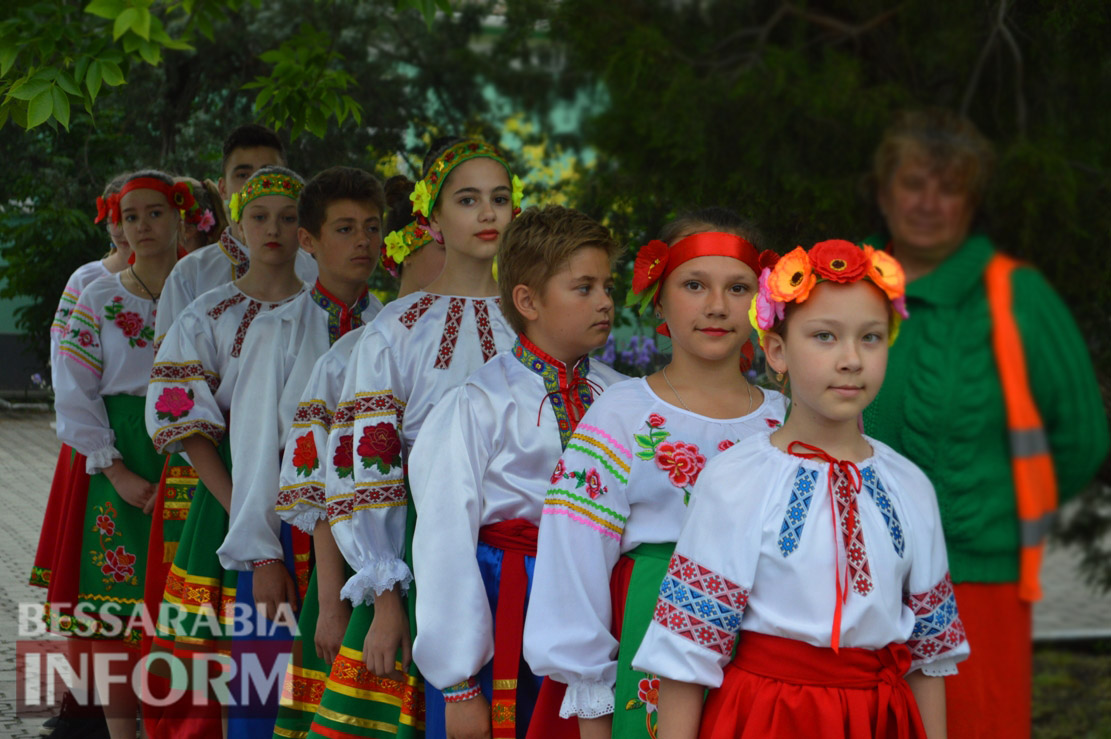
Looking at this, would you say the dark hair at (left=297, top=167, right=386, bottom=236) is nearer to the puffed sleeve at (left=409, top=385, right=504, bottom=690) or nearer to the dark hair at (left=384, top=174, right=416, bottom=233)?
the dark hair at (left=384, top=174, right=416, bottom=233)

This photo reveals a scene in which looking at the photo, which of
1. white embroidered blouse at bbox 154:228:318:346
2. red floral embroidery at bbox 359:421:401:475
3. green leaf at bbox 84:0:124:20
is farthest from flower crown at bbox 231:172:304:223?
green leaf at bbox 84:0:124:20

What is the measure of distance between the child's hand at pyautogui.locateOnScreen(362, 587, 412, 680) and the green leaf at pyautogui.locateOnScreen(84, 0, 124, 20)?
1.40 metres

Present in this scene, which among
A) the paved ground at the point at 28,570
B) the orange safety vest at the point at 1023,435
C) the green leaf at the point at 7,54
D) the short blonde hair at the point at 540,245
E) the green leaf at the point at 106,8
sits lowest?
the paved ground at the point at 28,570

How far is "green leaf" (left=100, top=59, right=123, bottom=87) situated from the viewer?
237 centimetres

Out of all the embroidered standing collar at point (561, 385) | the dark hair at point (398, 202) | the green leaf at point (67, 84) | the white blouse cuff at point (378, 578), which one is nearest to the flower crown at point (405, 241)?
the dark hair at point (398, 202)

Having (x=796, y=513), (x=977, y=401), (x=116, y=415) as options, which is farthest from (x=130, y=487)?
(x=977, y=401)

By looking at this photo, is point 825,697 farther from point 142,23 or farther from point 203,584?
point 203,584

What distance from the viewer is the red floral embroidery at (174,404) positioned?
379 cm

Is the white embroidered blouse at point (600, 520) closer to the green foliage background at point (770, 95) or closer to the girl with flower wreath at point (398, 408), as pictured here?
the green foliage background at point (770, 95)

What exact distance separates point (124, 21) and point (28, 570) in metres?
5.86

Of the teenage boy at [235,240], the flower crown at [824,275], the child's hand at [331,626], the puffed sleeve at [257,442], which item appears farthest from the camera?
the teenage boy at [235,240]

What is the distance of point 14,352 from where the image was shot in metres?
7.46

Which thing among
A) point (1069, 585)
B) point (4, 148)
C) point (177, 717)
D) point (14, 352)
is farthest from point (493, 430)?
point (14, 352)

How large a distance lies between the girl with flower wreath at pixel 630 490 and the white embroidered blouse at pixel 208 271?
7.56 ft
